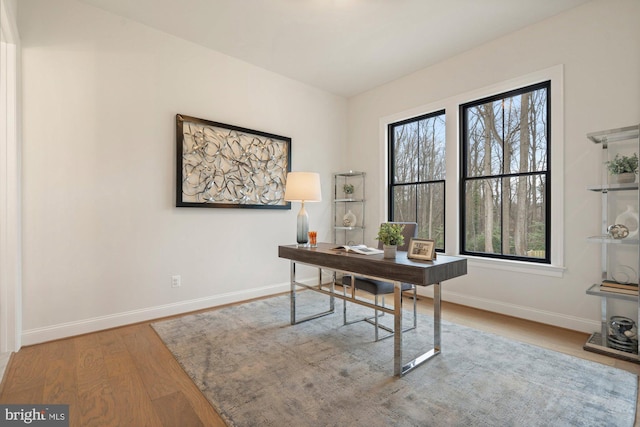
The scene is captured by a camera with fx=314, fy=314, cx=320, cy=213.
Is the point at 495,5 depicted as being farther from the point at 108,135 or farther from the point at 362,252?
the point at 108,135

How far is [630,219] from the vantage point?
8.34 ft

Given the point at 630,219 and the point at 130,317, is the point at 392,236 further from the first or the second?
the point at 130,317

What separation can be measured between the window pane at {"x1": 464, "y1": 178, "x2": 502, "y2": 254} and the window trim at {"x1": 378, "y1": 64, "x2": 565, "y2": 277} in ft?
0.43

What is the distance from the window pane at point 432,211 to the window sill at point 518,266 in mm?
496

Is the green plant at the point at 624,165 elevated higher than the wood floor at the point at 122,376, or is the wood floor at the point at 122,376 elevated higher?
the green plant at the point at 624,165

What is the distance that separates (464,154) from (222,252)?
3.05 metres

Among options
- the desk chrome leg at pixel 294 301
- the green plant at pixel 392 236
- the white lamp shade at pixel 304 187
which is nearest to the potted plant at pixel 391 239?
the green plant at pixel 392 236

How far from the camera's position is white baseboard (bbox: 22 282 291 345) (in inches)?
101

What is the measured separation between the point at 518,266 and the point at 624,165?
4.04ft

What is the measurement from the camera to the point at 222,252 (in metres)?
A: 3.60

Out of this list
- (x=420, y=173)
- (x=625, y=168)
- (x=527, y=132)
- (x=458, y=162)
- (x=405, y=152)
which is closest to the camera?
(x=625, y=168)

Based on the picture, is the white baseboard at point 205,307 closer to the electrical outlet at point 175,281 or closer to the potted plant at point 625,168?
the electrical outlet at point 175,281

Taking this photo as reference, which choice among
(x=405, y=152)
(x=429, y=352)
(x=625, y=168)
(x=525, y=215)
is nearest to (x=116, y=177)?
(x=429, y=352)

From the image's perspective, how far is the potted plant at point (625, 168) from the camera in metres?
2.39
